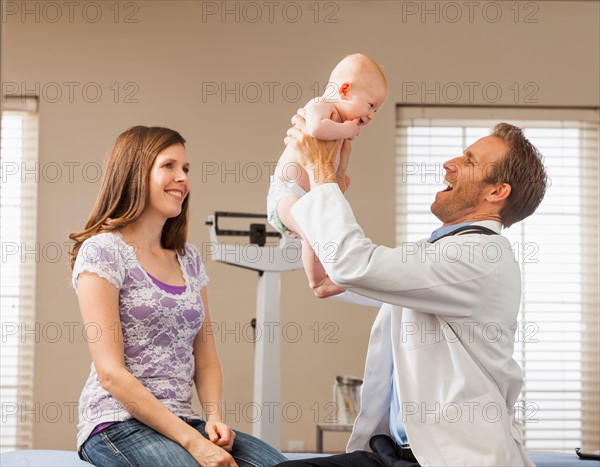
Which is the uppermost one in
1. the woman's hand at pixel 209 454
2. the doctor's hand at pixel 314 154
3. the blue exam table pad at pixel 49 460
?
the doctor's hand at pixel 314 154

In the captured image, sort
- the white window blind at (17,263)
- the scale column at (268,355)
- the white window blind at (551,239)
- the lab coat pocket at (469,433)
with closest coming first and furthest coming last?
the lab coat pocket at (469,433), the scale column at (268,355), the white window blind at (17,263), the white window blind at (551,239)

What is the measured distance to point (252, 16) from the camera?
16.9 feet

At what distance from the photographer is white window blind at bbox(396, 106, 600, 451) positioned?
16.8 feet

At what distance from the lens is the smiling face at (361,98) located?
204 centimetres

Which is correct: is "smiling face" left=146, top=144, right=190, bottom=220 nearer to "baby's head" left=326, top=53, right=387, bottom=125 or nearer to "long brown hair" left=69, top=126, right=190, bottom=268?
"long brown hair" left=69, top=126, right=190, bottom=268

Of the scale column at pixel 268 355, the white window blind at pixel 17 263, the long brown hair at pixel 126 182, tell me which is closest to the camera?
the long brown hair at pixel 126 182

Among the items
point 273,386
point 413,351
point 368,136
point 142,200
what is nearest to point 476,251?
point 413,351

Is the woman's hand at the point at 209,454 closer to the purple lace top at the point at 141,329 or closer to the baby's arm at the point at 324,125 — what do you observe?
the purple lace top at the point at 141,329

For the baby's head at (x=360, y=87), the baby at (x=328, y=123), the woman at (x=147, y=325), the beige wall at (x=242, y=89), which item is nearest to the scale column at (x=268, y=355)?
the woman at (x=147, y=325)

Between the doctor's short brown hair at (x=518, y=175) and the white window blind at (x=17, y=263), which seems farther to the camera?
the white window blind at (x=17, y=263)

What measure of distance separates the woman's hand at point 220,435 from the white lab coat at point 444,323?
1.54 feet

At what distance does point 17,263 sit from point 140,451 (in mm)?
3406

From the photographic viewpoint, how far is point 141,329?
6.79ft

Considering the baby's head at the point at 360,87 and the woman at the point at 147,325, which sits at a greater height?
the baby's head at the point at 360,87
